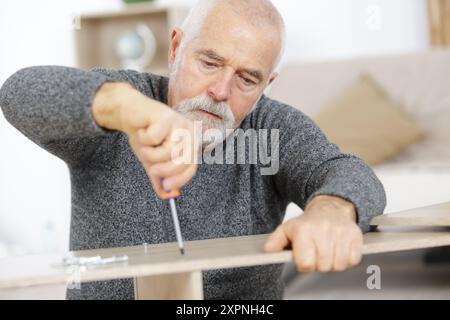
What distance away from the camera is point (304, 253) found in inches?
37.4

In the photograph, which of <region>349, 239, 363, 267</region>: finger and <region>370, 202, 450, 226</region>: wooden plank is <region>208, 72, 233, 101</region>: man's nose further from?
<region>349, 239, 363, 267</region>: finger

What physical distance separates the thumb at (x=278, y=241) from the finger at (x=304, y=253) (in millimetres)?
19

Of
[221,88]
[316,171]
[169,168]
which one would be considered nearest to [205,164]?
[221,88]

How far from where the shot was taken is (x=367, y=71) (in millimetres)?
3457

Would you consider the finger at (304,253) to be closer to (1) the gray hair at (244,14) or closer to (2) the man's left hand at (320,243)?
(2) the man's left hand at (320,243)

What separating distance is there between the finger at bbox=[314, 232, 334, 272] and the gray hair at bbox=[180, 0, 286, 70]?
2.28ft

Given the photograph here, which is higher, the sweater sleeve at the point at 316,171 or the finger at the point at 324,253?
the sweater sleeve at the point at 316,171

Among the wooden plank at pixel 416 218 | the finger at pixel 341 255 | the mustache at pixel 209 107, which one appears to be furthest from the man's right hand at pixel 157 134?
the mustache at pixel 209 107

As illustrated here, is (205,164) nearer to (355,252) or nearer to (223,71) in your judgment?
(223,71)

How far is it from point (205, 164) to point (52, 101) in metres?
0.55

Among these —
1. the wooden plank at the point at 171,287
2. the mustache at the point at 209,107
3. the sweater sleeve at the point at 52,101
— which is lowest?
the wooden plank at the point at 171,287

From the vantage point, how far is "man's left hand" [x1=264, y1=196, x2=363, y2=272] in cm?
95

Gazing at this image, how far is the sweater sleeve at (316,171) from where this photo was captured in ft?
3.76
